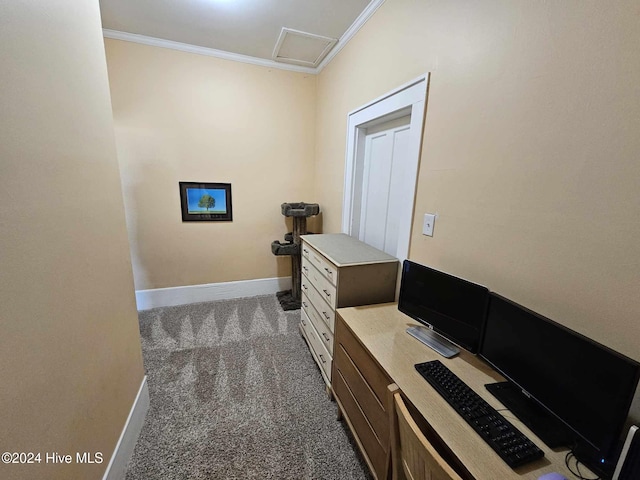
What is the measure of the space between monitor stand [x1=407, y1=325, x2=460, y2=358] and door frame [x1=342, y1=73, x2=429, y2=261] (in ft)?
1.59

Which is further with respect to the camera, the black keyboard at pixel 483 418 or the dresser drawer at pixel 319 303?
the dresser drawer at pixel 319 303

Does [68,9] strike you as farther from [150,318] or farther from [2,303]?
[150,318]

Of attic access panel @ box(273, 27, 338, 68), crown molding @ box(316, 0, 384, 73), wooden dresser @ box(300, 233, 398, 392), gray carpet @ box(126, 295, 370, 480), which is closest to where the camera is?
gray carpet @ box(126, 295, 370, 480)

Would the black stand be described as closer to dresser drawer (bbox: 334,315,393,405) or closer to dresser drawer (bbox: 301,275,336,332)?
dresser drawer (bbox: 301,275,336,332)

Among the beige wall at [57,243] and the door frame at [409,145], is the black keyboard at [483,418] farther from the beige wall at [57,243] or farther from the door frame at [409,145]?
the beige wall at [57,243]

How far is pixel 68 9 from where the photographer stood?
1.04 meters

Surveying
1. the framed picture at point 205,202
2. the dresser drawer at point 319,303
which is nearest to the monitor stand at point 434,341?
the dresser drawer at point 319,303

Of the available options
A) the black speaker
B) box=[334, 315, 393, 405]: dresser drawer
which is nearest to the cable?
the black speaker

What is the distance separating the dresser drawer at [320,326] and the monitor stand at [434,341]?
59 cm

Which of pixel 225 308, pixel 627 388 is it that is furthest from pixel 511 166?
pixel 225 308

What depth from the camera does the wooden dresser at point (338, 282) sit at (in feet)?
5.53

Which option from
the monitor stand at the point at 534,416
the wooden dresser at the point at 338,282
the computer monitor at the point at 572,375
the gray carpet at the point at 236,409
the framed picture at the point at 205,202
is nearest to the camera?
the computer monitor at the point at 572,375

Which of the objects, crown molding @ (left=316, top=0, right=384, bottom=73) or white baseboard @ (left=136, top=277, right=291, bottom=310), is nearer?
crown molding @ (left=316, top=0, right=384, bottom=73)

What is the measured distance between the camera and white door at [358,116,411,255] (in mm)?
1941
